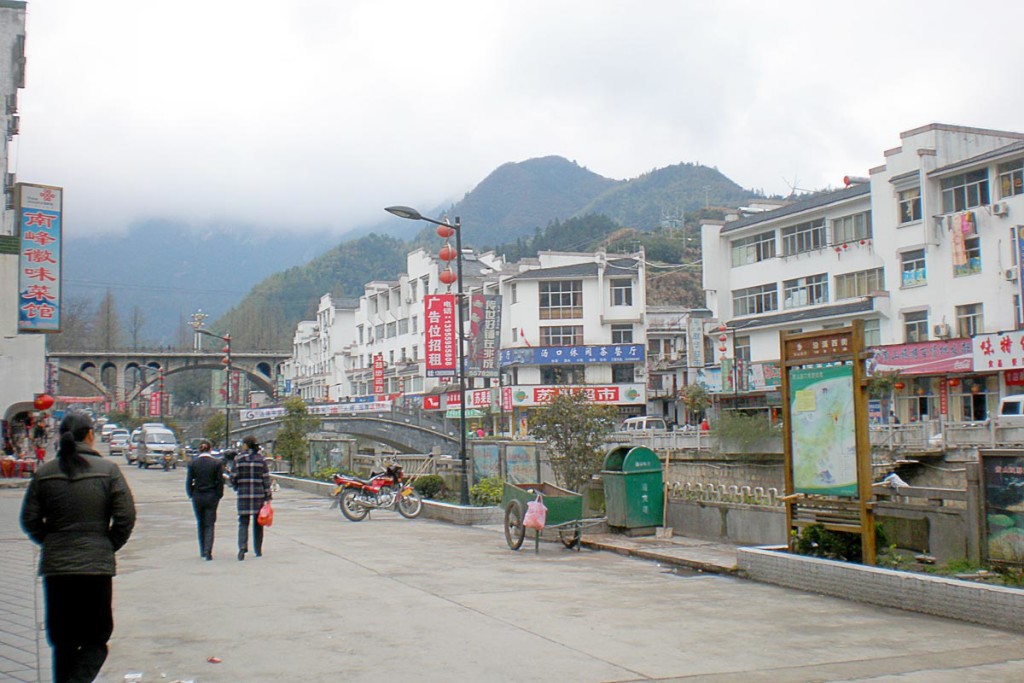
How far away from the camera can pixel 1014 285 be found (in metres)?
34.1

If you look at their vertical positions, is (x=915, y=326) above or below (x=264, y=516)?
above

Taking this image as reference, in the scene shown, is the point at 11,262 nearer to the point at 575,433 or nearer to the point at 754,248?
the point at 575,433

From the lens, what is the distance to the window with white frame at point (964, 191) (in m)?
35.7

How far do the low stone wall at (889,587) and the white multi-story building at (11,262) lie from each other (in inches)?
927

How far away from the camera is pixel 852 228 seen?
42719mm

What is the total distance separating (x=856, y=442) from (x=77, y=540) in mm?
7638

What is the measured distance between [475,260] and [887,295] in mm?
46435

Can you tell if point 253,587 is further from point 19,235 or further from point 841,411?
point 19,235

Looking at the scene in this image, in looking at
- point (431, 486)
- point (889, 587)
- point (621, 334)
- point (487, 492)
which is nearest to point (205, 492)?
point (487, 492)

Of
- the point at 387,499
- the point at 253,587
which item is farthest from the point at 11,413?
the point at 253,587

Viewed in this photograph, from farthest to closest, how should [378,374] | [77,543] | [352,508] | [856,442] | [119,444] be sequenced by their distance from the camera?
[378,374] → [119,444] → [352,508] → [856,442] → [77,543]

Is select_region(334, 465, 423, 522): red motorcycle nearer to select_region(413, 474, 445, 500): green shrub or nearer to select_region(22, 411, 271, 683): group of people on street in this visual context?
select_region(413, 474, 445, 500): green shrub

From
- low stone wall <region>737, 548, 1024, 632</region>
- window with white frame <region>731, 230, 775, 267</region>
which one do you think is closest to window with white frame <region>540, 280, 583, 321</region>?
window with white frame <region>731, 230, 775, 267</region>

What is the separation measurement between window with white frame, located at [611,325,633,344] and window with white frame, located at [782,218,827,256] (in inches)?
627
